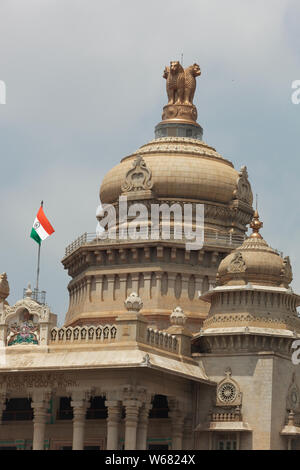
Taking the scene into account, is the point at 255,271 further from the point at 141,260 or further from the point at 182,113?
the point at 182,113

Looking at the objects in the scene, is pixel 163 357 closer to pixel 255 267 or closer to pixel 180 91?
pixel 255 267

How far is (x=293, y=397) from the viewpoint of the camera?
81.3 metres

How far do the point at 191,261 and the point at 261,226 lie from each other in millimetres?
6381

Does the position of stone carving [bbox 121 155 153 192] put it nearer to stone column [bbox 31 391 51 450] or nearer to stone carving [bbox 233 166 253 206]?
stone carving [bbox 233 166 253 206]

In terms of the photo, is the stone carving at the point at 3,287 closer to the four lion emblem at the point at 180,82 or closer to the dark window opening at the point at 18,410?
the dark window opening at the point at 18,410

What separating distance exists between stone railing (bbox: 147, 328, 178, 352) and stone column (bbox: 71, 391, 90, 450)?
14.4 feet

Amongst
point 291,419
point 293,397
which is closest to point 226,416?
point 291,419

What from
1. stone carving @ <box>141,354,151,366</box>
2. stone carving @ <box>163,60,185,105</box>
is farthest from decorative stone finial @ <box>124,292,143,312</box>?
stone carving @ <box>163,60,185,105</box>

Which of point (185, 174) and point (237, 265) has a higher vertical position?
point (185, 174)

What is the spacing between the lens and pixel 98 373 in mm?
77250

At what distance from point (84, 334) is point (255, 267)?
34.3 feet

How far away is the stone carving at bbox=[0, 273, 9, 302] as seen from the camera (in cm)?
9200

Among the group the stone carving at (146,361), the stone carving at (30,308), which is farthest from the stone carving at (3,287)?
the stone carving at (146,361)
